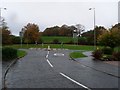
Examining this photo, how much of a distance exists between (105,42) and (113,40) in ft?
3.82

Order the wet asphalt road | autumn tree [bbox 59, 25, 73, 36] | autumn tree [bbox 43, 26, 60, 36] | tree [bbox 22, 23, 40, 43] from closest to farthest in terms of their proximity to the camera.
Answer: the wet asphalt road → tree [bbox 22, 23, 40, 43] → autumn tree [bbox 59, 25, 73, 36] → autumn tree [bbox 43, 26, 60, 36]

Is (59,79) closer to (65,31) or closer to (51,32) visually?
(65,31)

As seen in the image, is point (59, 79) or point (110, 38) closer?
point (59, 79)

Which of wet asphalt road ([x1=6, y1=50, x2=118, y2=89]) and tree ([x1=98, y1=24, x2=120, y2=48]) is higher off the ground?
tree ([x1=98, y1=24, x2=120, y2=48])

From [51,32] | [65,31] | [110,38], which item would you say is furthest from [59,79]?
[51,32]

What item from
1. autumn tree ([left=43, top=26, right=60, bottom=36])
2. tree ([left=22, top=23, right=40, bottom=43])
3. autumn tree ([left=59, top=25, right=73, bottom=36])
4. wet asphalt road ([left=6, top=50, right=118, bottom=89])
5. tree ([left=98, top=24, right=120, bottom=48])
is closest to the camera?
wet asphalt road ([left=6, top=50, right=118, bottom=89])

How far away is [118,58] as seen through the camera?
109 ft

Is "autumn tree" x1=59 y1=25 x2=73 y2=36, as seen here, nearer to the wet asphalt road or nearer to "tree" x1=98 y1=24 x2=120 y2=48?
"tree" x1=98 y1=24 x2=120 y2=48

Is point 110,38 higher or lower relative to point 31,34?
lower

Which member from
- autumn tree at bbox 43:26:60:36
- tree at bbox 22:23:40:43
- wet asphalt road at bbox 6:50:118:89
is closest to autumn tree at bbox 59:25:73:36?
autumn tree at bbox 43:26:60:36

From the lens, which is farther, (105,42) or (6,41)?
(6,41)

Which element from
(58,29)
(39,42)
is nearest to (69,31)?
(58,29)

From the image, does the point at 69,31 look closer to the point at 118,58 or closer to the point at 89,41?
the point at 89,41

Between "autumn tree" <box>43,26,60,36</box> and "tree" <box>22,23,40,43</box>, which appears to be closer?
"tree" <box>22,23,40,43</box>
